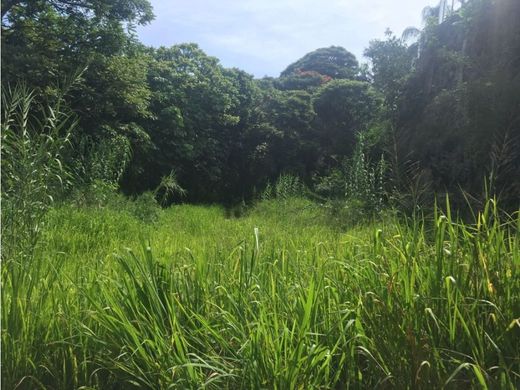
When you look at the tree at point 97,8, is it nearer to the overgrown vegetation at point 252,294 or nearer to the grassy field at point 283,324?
the overgrown vegetation at point 252,294

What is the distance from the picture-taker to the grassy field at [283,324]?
159 centimetres

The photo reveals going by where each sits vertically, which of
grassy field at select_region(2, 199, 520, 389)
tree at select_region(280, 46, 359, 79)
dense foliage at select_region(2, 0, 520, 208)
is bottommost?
grassy field at select_region(2, 199, 520, 389)

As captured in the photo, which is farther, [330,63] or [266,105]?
[330,63]

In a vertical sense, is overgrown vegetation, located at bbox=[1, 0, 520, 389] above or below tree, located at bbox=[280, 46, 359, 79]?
below

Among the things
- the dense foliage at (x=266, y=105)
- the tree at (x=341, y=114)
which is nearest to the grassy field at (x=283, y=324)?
the dense foliage at (x=266, y=105)

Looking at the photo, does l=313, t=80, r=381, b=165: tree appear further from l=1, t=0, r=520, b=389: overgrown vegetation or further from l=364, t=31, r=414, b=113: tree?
l=1, t=0, r=520, b=389: overgrown vegetation

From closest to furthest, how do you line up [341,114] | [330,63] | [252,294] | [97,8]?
[252,294], [97,8], [341,114], [330,63]

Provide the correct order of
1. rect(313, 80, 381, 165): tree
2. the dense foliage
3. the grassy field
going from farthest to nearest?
1. rect(313, 80, 381, 165): tree
2. the dense foliage
3. the grassy field

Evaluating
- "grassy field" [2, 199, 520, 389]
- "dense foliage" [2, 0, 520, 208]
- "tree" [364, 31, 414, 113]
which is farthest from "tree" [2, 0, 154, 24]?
"grassy field" [2, 199, 520, 389]

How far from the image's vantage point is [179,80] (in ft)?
54.2

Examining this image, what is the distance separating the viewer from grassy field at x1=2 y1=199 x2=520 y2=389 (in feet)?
5.23

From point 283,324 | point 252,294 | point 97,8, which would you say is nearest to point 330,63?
point 97,8

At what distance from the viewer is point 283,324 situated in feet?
5.66

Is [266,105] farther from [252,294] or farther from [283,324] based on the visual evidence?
[283,324]
